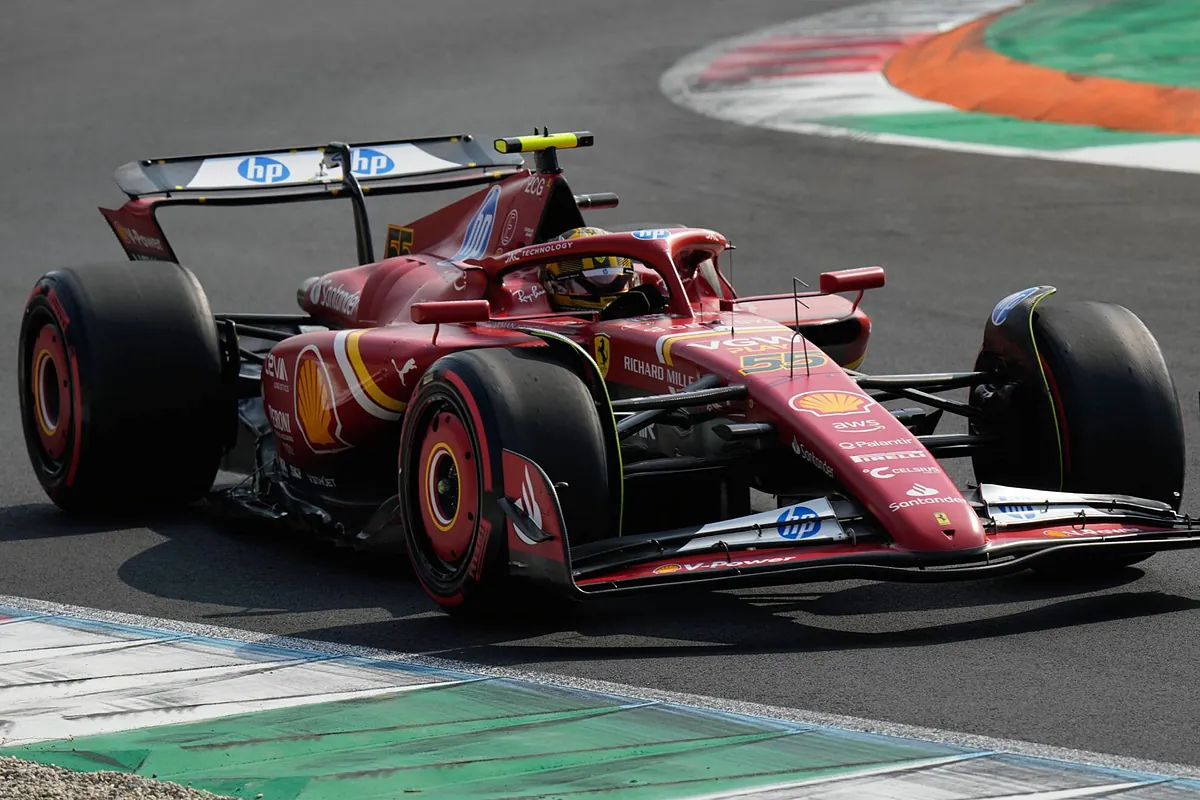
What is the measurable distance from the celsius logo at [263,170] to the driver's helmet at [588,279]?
214cm

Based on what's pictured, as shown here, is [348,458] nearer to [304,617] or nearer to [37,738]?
[304,617]

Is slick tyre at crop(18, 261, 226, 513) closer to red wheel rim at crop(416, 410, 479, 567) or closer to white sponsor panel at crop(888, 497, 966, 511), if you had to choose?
red wheel rim at crop(416, 410, 479, 567)

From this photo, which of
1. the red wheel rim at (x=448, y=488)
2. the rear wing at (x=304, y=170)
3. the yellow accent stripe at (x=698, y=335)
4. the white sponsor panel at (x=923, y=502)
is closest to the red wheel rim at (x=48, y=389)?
the rear wing at (x=304, y=170)

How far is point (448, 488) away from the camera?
659 centimetres

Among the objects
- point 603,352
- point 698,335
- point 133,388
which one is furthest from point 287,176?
point 698,335

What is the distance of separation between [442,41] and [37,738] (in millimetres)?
19625

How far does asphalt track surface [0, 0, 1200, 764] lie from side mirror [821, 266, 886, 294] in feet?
3.99

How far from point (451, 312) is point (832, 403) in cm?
140

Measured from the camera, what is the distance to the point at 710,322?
7336 millimetres

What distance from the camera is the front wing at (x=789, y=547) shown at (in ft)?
19.6

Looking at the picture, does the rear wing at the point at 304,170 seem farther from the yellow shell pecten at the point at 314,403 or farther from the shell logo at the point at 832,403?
the shell logo at the point at 832,403

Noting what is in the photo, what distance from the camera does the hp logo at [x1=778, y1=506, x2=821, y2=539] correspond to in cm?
618

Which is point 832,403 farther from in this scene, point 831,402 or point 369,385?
point 369,385

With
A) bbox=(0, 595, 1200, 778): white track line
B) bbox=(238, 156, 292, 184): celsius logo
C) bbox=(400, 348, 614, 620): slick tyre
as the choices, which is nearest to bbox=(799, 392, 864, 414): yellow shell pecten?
bbox=(400, 348, 614, 620): slick tyre
